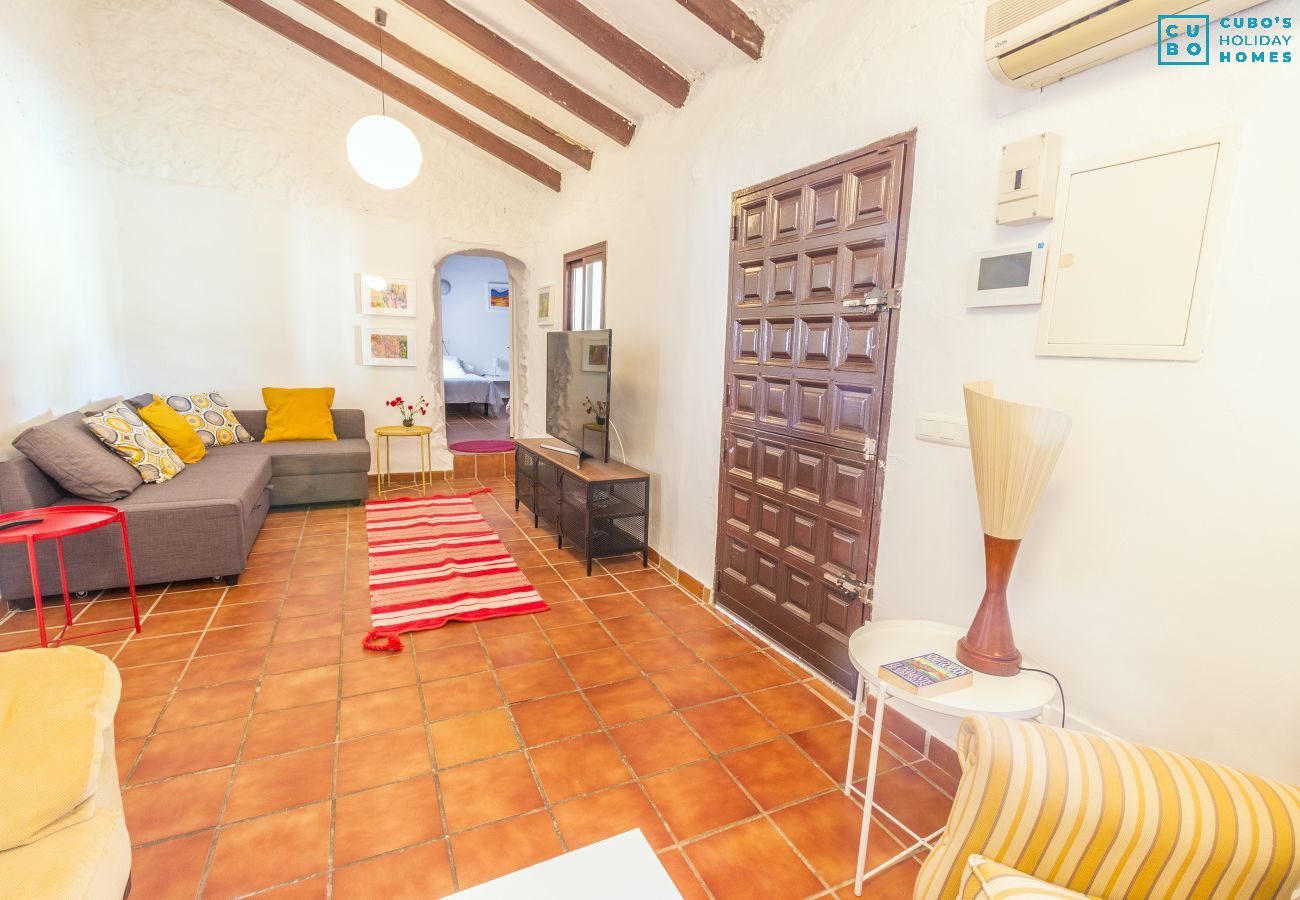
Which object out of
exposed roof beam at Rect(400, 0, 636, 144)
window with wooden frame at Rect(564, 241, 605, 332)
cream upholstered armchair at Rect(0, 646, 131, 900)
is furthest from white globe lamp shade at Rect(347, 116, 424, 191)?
cream upholstered armchair at Rect(0, 646, 131, 900)

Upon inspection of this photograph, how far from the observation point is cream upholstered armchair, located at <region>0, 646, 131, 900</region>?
0.95 meters

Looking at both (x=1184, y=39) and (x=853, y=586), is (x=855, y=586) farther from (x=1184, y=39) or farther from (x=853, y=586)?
(x=1184, y=39)

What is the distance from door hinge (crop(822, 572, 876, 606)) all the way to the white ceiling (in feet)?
7.69

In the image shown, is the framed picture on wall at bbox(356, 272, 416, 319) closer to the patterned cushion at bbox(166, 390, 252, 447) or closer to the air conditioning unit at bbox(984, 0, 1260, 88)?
the patterned cushion at bbox(166, 390, 252, 447)

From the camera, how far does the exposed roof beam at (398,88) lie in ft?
14.2

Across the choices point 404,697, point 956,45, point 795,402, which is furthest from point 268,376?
point 956,45

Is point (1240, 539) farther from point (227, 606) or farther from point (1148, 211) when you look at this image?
point (227, 606)

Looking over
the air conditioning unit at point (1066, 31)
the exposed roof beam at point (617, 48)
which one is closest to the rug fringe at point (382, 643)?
the air conditioning unit at point (1066, 31)

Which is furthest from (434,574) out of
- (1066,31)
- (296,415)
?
(1066,31)

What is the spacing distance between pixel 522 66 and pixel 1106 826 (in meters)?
4.31

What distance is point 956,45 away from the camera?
1.85m

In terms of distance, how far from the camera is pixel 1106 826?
995 mm

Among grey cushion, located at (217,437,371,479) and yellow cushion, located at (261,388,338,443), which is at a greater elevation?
yellow cushion, located at (261,388,338,443)

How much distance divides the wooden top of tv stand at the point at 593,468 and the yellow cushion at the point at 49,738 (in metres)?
2.37
